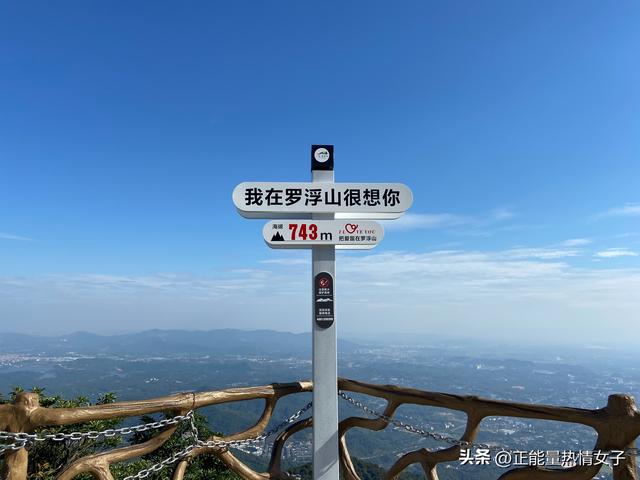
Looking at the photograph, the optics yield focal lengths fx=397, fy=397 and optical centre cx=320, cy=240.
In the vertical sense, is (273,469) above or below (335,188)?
below

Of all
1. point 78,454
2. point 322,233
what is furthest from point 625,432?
point 78,454

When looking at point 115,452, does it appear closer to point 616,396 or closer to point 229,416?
point 616,396

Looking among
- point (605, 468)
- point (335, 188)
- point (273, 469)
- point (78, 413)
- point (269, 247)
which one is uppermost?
point (335, 188)

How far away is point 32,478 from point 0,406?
629 cm

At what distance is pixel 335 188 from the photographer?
331 centimetres

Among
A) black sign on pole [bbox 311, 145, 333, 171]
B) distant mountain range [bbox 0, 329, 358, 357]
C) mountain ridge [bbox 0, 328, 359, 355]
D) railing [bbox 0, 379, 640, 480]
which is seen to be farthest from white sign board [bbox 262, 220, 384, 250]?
mountain ridge [bbox 0, 328, 359, 355]

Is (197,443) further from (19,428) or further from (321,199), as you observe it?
(321,199)

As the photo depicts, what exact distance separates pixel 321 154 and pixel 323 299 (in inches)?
48.7

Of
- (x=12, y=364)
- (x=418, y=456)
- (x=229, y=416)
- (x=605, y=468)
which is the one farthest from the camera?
(x=12, y=364)

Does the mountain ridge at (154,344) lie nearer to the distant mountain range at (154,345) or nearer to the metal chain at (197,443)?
the distant mountain range at (154,345)

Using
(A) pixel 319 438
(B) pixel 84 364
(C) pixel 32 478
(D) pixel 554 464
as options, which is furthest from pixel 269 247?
(B) pixel 84 364

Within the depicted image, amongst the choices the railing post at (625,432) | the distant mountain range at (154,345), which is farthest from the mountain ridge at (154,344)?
the railing post at (625,432)

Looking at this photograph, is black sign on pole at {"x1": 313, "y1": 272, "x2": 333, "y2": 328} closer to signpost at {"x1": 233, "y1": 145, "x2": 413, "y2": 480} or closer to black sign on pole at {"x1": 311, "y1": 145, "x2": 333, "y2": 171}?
signpost at {"x1": 233, "y1": 145, "x2": 413, "y2": 480}

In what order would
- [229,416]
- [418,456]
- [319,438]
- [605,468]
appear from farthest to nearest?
[229,416]
[319,438]
[418,456]
[605,468]
